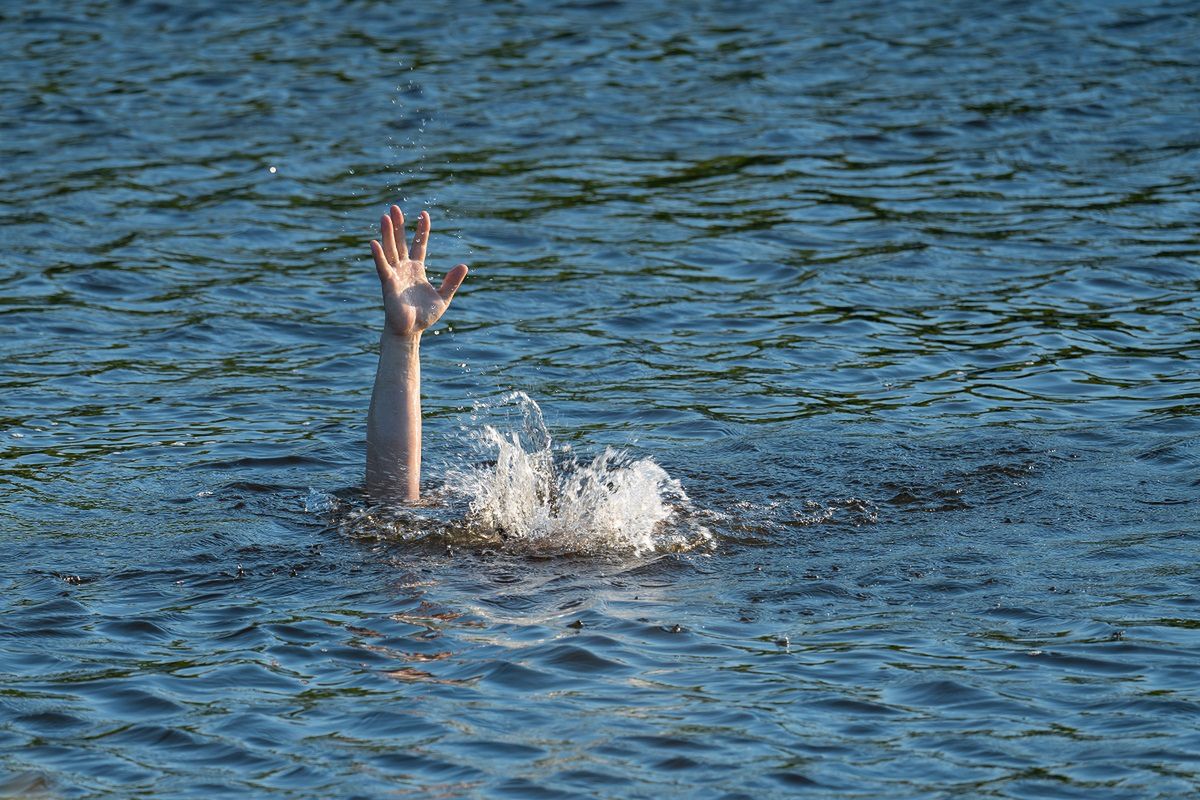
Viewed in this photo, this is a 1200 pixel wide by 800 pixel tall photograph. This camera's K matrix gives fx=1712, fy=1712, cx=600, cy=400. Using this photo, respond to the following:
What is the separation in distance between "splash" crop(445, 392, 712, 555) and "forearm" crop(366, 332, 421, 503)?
366 mm

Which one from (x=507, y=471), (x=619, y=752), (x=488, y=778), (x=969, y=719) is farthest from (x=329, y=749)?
(x=507, y=471)

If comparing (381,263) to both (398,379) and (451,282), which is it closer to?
(451,282)

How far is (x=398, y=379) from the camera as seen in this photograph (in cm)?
823

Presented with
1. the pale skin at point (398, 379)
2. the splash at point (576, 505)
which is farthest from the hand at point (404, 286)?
the splash at point (576, 505)

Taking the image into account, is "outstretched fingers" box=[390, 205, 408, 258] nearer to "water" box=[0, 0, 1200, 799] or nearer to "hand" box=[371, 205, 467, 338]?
"hand" box=[371, 205, 467, 338]

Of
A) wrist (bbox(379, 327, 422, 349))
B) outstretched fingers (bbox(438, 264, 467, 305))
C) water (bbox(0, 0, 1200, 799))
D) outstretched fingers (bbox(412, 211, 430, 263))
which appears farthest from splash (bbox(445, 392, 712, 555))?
outstretched fingers (bbox(412, 211, 430, 263))

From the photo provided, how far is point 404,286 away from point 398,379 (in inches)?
18.2

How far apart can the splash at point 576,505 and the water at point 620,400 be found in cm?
3

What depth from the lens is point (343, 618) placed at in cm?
695

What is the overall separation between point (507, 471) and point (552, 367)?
7.87 feet

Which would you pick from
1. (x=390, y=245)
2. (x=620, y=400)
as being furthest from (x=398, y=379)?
(x=620, y=400)

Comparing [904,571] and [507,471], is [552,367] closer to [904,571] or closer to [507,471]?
[507,471]

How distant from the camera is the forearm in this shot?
8219 mm

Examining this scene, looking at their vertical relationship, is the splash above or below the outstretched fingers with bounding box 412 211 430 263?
below
